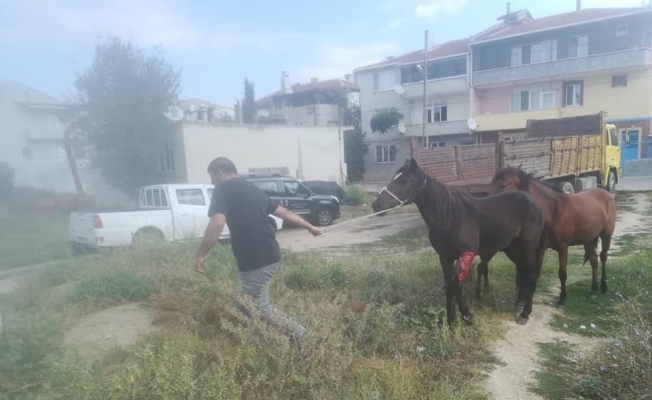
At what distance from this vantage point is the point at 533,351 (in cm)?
403

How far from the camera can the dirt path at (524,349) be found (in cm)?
337

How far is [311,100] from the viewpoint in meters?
44.2

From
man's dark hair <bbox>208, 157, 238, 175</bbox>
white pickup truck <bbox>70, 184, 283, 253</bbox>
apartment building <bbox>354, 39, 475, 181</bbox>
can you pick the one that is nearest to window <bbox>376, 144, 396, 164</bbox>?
apartment building <bbox>354, 39, 475, 181</bbox>

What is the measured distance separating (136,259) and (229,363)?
4.33 m

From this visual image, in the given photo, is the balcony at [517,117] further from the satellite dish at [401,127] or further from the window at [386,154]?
the window at [386,154]

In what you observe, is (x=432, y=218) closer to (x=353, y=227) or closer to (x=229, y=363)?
(x=229, y=363)

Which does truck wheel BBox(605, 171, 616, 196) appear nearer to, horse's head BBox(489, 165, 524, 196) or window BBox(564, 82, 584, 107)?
horse's head BBox(489, 165, 524, 196)

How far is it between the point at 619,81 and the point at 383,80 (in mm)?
16468

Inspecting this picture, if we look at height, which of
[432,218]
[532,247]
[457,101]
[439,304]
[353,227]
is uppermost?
[457,101]

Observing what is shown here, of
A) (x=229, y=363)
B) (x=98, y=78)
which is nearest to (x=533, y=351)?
(x=229, y=363)

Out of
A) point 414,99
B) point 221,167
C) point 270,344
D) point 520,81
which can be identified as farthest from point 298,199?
point 414,99

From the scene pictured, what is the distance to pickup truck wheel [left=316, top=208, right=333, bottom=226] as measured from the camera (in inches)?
568

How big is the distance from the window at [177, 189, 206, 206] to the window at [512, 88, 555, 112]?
25.6m

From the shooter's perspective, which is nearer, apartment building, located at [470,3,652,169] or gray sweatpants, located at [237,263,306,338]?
gray sweatpants, located at [237,263,306,338]
